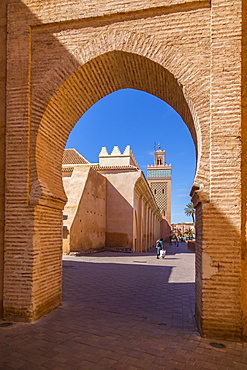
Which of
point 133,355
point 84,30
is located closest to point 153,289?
point 133,355

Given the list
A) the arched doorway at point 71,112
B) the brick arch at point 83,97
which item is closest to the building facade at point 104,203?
the arched doorway at point 71,112

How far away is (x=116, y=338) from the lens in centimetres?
412

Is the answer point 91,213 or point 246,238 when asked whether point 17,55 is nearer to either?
point 246,238

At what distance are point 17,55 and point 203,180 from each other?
152 inches

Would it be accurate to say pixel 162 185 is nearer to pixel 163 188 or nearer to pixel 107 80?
pixel 163 188

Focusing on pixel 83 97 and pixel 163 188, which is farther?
pixel 163 188

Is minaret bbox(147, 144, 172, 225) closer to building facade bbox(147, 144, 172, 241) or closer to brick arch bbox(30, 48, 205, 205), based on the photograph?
building facade bbox(147, 144, 172, 241)

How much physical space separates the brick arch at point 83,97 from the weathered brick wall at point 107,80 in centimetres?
3

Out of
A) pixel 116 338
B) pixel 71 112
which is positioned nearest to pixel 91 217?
pixel 71 112

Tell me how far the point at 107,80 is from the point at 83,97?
576 mm

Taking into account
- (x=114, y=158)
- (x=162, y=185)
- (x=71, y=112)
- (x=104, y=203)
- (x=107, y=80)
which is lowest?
(x=104, y=203)

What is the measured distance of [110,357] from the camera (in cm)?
355

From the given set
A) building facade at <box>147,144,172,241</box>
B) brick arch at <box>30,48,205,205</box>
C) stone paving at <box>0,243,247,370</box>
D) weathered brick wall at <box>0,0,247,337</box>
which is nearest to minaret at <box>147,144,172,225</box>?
building facade at <box>147,144,172,241</box>

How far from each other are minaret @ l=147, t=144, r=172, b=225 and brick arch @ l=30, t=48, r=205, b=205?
38560mm
